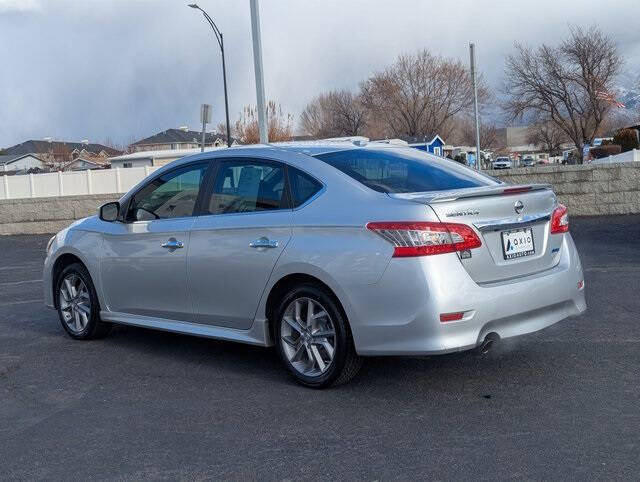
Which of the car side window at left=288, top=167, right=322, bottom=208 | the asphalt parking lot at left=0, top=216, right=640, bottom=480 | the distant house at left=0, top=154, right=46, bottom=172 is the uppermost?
the distant house at left=0, top=154, right=46, bottom=172

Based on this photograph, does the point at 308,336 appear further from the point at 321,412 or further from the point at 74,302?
the point at 74,302

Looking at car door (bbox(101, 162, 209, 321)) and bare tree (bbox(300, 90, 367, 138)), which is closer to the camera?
car door (bbox(101, 162, 209, 321))

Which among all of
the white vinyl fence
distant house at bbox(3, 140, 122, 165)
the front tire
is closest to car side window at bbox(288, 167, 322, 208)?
the front tire

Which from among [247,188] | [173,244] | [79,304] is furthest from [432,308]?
[79,304]

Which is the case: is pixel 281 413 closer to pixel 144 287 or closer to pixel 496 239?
pixel 496 239

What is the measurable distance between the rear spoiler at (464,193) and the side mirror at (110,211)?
2.86m

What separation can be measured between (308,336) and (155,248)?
1730mm

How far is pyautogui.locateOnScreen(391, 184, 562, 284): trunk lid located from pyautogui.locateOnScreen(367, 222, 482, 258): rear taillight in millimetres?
55

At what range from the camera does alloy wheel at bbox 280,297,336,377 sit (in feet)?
17.8

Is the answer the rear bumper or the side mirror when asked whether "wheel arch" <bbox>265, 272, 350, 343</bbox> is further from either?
the side mirror

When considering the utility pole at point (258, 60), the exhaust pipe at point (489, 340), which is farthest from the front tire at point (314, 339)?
the utility pole at point (258, 60)

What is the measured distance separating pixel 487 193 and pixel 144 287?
296cm

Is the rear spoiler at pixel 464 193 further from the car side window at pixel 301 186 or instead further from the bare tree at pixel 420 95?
the bare tree at pixel 420 95

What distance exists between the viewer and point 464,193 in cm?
525
